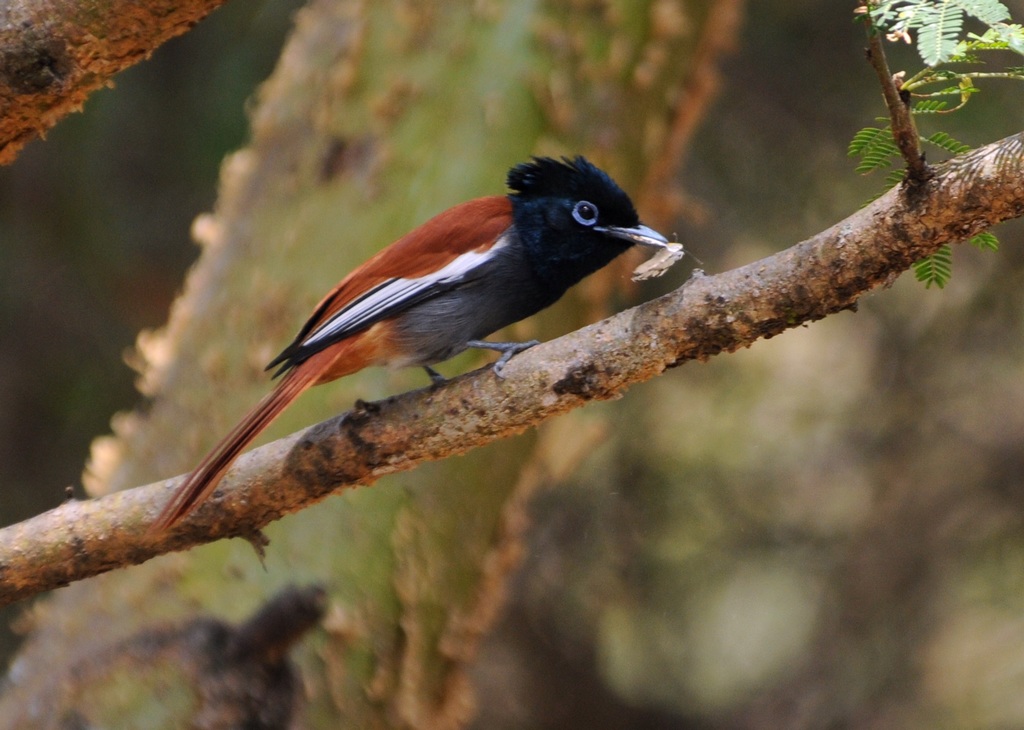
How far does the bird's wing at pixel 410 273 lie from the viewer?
293 cm

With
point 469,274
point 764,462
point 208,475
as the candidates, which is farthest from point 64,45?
point 764,462

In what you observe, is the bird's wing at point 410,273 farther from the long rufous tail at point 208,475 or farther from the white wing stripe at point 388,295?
the long rufous tail at point 208,475

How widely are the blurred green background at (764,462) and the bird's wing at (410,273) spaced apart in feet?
7.91

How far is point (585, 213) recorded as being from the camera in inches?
124

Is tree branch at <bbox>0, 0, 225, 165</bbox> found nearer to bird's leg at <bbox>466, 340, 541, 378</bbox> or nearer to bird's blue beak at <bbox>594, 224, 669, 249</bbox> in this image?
bird's leg at <bbox>466, 340, 541, 378</bbox>

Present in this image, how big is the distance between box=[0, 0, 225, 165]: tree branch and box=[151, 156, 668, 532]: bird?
801mm

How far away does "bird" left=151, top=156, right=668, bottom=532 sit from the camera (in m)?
2.94

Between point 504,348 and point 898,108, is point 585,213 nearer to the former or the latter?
point 504,348

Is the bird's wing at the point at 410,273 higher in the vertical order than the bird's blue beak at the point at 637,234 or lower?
higher

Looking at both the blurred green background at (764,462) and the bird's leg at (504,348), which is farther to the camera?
the blurred green background at (764,462)

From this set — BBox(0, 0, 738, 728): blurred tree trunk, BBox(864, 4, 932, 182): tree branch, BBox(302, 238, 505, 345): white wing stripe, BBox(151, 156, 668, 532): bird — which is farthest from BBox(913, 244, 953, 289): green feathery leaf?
BBox(0, 0, 738, 728): blurred tree trunk

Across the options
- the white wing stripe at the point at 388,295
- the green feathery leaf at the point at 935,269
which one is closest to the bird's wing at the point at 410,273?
the white wing stripe at the point at 388,295

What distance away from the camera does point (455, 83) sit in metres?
4.55

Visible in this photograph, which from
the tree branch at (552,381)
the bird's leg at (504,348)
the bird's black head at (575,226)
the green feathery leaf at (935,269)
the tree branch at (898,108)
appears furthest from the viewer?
the bird's black head at (575,226)
